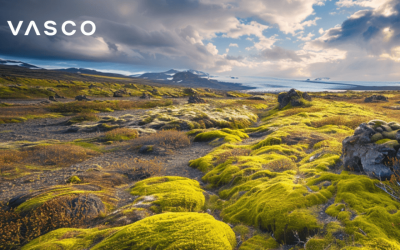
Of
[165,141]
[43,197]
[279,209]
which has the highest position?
[279,209]

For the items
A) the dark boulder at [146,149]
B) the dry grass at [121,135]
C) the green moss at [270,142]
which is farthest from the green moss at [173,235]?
the dry grass at [121,135]

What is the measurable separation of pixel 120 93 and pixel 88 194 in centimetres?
11464

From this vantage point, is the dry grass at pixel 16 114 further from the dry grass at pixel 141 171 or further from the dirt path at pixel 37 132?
the dry grass at pixel 141 171

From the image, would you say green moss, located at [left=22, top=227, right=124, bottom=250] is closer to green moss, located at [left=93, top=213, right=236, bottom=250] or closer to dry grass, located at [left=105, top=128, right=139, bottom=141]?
green moss, located at [left=93, top=213, right=236, bottom=250]

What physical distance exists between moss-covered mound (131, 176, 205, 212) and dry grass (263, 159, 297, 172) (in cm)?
586

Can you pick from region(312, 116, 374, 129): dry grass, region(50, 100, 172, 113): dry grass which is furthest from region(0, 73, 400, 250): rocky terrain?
region(50, 100, 172, 113): dry grass

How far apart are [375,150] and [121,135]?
29.8m

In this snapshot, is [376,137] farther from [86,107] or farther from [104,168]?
[86,107]

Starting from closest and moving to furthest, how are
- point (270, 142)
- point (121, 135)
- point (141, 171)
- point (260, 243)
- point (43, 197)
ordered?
1. point (260, 243)
2. point (43, 197)
3. point (141, 171)
4. point (270, 142)
5. point (121, 135)

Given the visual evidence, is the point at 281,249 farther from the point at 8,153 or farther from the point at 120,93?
the point at 120,93

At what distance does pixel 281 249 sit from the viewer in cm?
651

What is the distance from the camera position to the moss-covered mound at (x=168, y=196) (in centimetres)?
985

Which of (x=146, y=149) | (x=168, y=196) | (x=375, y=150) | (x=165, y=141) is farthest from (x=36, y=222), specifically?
(x=165, y=141)

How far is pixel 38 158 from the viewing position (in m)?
18.8
